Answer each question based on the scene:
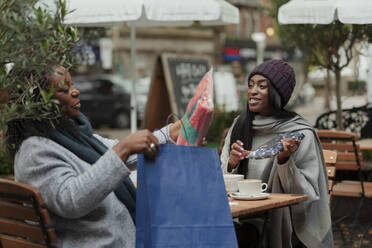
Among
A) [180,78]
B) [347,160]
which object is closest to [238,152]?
[347,160]

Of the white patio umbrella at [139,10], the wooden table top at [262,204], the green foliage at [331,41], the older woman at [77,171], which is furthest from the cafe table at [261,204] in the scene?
the green foliage at [331,41]

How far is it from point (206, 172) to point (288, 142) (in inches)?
40.1

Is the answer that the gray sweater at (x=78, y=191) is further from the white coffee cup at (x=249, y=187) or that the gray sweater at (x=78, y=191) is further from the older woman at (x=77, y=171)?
the white coffee cup at (x=249, y=187)

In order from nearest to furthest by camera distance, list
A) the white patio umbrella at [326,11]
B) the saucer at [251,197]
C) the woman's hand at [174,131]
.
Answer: the woman's hand at [174,131] < the saucer at [251,197] < the white patio umbrella at [326,11]

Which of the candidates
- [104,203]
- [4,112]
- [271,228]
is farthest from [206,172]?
[271,228]

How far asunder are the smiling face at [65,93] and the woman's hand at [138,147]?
40 cm

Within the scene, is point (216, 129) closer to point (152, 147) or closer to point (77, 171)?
point (77, 171)

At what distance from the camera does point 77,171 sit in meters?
2.72

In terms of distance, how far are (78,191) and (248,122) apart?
1953 mm

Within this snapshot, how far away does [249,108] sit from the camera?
430cm

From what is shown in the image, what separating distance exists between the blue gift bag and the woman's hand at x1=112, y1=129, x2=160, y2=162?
4 cm

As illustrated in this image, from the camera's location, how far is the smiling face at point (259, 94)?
4160 millimetres

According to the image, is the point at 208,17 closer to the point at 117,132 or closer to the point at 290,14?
the point at 290,14

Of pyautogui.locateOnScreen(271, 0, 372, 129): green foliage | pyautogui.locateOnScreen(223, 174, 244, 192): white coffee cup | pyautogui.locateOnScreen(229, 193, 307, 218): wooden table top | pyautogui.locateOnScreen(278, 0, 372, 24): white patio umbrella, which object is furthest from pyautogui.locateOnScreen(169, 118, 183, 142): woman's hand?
pyautogui.locateOnScreen(271, 0, 372, 129): green foliage
